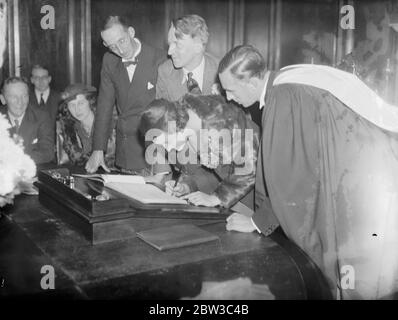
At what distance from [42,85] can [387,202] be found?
13.8 ft

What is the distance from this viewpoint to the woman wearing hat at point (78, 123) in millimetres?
4004

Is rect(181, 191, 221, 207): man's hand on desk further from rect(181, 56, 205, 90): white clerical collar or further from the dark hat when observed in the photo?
the dark hat

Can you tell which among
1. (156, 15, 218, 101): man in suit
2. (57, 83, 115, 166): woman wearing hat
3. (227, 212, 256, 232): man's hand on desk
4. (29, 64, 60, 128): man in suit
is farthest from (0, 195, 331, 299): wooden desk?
(29, 64, 60, 128): man in suit

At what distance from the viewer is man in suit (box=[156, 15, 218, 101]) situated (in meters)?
3.14

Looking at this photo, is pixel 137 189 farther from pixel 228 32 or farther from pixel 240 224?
pixel 228 32

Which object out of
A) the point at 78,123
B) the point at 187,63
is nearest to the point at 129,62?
the point at 187,63

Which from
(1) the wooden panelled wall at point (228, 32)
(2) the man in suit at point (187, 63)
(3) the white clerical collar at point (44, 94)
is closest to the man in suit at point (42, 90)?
(3) the white clerical collar at point (44, 94)

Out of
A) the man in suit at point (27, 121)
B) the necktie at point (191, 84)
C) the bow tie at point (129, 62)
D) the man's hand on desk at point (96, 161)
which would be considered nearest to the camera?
the necktie at point (191, 84)

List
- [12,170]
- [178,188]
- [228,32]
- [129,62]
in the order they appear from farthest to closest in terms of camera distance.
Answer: [228,32] < [129,62] < [178,188] < [12,170]

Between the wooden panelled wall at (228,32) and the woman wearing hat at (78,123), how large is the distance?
1.73m

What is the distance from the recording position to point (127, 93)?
150 inches

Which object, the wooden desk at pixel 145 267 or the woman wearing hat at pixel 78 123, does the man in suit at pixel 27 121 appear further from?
the wooden desk at pixel 145 267

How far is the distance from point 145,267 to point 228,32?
17.5 feet

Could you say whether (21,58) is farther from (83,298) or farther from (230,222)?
(83,298)
